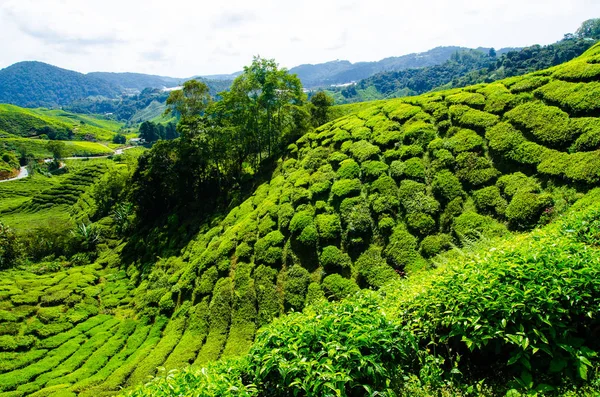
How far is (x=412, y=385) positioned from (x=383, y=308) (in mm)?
1316

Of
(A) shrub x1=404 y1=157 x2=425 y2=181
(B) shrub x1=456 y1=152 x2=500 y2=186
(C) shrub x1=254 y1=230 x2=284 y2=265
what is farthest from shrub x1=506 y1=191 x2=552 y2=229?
(C) shrub x1=254 y1=230 x2=284 y2=265

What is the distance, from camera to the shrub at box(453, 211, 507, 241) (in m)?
13.8

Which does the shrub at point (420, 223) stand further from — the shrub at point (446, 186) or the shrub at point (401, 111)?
the shrub at point (401, 111)

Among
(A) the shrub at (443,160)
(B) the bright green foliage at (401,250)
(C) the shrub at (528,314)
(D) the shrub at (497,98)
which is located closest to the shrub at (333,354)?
(C) the shrub at (528,314)

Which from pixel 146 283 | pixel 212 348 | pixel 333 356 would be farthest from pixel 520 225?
pixel 146 283

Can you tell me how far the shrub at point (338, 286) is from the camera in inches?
627

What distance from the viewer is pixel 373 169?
2059 cm

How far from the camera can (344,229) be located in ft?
61.4

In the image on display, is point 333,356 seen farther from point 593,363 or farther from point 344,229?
point 344,229

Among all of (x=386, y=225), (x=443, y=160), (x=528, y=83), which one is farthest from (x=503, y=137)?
(x=386, y=225)

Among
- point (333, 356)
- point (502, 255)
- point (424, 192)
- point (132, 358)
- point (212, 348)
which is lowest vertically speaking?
point (132, 358)

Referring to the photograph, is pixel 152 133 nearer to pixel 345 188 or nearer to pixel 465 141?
pixel 345 188

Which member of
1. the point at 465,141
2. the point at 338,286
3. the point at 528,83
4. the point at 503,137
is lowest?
the point at 338,286

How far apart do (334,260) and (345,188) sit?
5.23 metres
